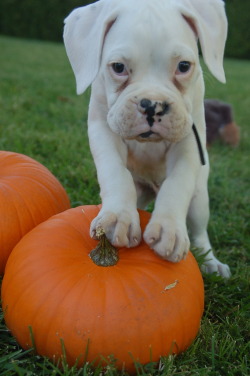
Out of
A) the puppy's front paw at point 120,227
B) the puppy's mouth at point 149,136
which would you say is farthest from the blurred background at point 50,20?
the puppy's front paw at point 120,227

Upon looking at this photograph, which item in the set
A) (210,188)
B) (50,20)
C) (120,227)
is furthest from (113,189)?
(50,20)

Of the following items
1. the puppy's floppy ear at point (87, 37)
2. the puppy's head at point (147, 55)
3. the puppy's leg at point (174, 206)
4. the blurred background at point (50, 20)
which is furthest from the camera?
the blurred background at point (50, 20)

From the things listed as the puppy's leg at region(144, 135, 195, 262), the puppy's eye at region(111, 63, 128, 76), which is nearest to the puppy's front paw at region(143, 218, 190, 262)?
the puppy's leg at region(144, 135, 195, 262)

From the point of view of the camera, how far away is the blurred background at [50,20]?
2342 cm

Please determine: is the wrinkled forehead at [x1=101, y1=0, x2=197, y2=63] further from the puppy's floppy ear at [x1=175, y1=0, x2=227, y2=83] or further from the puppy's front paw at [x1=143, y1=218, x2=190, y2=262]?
the puppy's front paw at [x1=143, y1=218, x2=190, y2=262]

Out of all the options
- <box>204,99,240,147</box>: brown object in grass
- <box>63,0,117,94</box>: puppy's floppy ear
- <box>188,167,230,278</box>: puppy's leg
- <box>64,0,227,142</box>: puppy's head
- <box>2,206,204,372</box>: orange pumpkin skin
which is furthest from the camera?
<box>204,99,240,147</box>: brown object in grass

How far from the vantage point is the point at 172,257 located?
216cm

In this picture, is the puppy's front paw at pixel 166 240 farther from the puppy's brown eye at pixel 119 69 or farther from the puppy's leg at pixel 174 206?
the puppy's brown eye at pixel 119 69

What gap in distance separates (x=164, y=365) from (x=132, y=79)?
1253 millimetres

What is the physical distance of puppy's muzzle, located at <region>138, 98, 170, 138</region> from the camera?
7.18ft

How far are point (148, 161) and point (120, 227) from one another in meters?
0.92

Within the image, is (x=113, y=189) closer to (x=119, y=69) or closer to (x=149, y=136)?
(x=149, y=136)

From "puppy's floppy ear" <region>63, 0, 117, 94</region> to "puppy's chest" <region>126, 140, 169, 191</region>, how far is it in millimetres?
549

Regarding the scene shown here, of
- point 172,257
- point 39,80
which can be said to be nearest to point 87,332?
point 172,257
